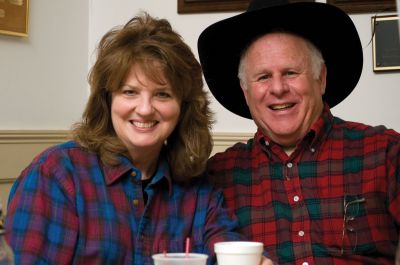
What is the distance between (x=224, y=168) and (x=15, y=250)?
75cm

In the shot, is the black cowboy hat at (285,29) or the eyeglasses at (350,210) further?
the black cowboy hat at (285,29)

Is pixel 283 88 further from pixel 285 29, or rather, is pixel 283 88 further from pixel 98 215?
pixel 98 215

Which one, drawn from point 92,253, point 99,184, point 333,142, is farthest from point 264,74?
point 92,253

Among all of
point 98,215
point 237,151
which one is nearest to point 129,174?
point 98,215

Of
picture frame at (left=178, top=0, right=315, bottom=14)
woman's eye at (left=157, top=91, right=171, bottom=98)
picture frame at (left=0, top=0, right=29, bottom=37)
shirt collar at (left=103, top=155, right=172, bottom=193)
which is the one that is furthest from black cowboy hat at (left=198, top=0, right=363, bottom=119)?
picture frame at (left=0, top=0, right=29, bottom=37)

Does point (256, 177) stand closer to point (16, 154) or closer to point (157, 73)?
point (157, 73)

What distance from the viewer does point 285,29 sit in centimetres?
177

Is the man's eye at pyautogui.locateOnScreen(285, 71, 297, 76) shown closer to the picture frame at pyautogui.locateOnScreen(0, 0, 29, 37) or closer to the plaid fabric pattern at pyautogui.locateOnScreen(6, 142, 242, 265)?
the plaid fabric pattern at pyautogui.locateOnScreen(6, 142, 242, 265)

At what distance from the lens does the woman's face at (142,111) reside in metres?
1.43

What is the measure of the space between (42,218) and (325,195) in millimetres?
800

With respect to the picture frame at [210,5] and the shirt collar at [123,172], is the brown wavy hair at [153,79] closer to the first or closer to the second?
the shirt collar at [123,172]

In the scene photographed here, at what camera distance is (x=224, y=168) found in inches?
70.9

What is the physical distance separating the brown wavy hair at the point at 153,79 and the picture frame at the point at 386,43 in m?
1.16

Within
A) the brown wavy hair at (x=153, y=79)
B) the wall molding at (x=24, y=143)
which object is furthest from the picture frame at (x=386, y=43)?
the brown wavy hair at (x=153, y=79)
